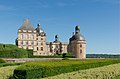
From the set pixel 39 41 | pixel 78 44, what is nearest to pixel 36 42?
pixel 39 41

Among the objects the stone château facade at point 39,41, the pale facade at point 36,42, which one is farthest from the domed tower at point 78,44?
the pale facade at point 36,42

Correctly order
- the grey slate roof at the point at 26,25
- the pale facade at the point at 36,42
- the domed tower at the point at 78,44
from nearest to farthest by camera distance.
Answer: the domed tower at the point at 78,44 < the grey slate roof at the point at 26,25 < the pale facade at the point at 36,42

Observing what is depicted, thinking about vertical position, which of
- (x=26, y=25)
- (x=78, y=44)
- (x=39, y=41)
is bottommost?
(x=78, y=44)

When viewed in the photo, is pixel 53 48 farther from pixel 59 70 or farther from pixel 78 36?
pixel 59 70

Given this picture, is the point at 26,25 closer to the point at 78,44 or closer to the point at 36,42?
the point at 36,42

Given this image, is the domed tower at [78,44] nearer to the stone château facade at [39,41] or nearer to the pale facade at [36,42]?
the stone château facade at [39,41]

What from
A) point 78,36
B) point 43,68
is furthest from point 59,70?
point 78,36

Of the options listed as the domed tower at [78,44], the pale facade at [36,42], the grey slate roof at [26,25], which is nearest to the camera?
the domed tower at [78,44]

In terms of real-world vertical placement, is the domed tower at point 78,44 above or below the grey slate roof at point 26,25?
below

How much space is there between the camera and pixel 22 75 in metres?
14.6

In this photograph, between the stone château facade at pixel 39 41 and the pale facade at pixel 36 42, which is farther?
the pale facade at pixel 36 42

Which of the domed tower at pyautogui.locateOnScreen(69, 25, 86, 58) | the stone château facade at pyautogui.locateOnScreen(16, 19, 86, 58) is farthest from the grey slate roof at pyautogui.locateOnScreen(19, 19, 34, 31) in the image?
the domed tower at pyautogui.locateOnScreen(69, 25, 86, 58)

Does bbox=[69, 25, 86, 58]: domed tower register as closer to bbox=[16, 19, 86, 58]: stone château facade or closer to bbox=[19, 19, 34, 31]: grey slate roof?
bbox=[16, 19, 86, 58]: stone château facade

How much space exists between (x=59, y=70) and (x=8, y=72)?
3428 millimetres
